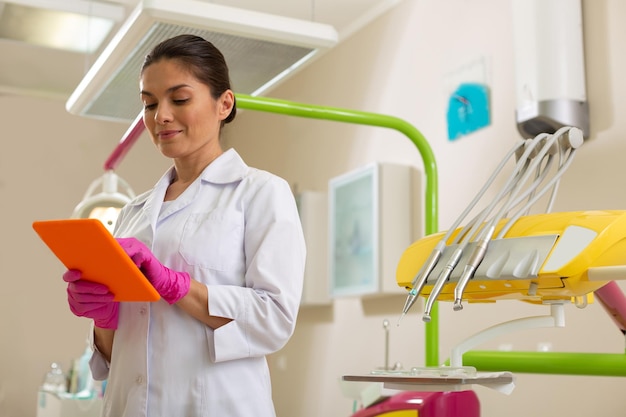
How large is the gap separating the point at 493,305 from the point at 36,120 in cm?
338

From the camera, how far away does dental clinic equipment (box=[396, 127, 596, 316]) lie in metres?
1.14

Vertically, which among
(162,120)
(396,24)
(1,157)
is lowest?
(162,120)

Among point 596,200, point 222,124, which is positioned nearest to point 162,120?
point 222,124

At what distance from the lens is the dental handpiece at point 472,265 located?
1.16 meters

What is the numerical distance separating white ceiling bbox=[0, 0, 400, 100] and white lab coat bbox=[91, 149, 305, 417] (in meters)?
2.47

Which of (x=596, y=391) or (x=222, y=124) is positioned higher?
(x=222, y=124)

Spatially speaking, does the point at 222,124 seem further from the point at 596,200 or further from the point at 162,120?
the point at 596,200

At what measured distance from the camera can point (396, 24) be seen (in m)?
3.77

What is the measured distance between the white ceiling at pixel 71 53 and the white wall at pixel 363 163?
0.26 feet

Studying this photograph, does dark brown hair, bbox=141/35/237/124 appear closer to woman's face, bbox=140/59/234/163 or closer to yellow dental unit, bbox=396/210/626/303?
woman's face, bbox=140/59/234/163

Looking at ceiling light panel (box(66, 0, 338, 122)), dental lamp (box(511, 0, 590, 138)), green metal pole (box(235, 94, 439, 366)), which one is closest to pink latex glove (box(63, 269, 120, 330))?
green metal pole (box(235, 94, 439, 366))

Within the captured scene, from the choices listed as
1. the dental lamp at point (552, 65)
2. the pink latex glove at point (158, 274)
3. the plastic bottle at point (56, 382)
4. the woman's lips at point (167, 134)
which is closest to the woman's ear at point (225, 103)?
the woman's lips at point (167, 134)

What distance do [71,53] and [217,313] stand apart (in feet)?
12.8

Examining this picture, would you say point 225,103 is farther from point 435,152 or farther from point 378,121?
point 435,152
